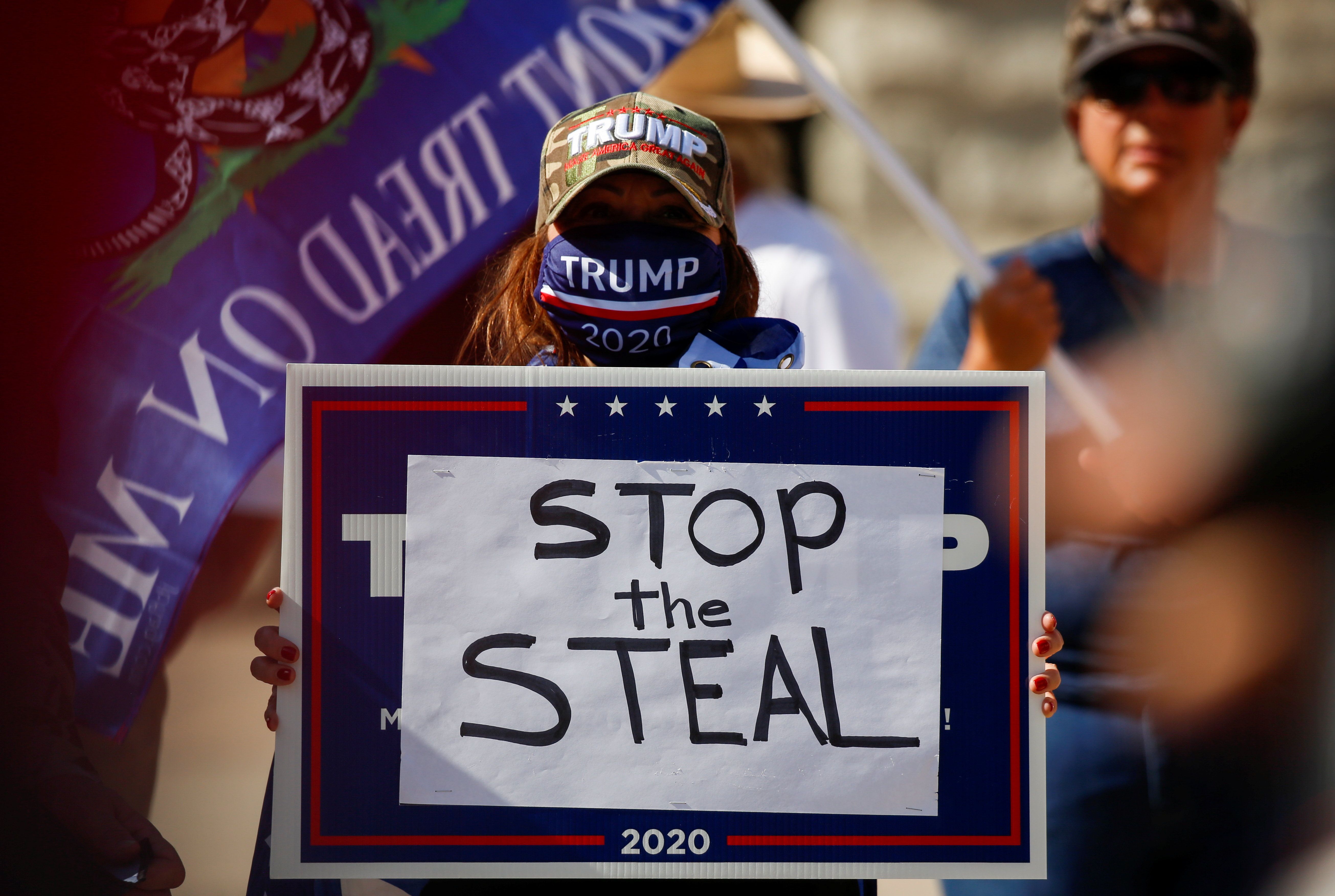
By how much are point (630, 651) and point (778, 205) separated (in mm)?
2106

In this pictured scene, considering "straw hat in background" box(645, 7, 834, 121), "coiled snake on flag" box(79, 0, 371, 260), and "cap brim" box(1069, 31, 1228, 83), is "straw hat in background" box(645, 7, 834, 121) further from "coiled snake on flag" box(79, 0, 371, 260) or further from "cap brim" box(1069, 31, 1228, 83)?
"coiled snake on flag" box(79, 0, 371, 260)

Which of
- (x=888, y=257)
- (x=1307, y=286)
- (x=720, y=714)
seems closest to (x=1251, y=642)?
(x=1307, y=286)

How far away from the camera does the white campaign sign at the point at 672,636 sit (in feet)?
5.43

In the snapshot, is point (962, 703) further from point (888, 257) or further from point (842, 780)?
point (888, 257)

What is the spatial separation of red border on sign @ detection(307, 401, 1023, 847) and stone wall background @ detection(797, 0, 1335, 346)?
5.99ft

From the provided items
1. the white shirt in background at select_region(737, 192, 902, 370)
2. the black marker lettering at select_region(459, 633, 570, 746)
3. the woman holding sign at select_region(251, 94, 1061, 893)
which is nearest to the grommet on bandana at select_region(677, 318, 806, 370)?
the woman holding sign at select_region(251, 94, 1061, 893)

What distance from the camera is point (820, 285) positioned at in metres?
3.33

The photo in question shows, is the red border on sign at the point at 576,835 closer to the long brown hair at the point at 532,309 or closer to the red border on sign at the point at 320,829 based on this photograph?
the red border on sign at the point at 320,829

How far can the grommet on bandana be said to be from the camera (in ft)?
6.04

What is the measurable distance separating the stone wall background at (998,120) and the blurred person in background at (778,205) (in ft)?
0.30

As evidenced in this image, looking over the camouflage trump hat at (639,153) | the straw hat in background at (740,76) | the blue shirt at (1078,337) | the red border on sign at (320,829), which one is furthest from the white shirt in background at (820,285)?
the red border on sign at (320,829)

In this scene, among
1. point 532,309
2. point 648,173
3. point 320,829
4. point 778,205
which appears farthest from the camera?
point 778,205

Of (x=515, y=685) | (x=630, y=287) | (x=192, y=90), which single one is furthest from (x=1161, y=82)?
(x=192, y=90)

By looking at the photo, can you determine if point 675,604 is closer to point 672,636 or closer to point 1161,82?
point 672,636
